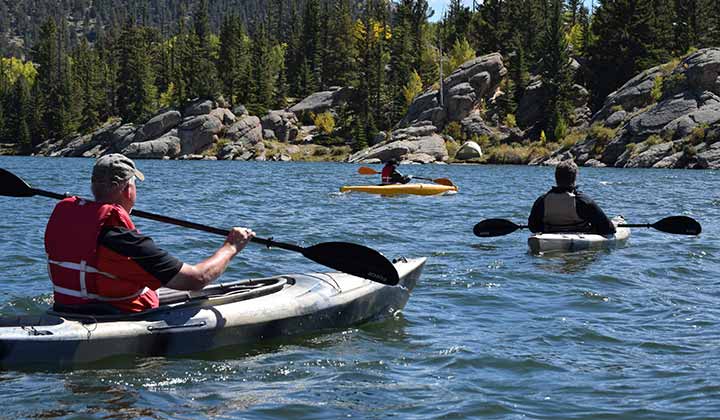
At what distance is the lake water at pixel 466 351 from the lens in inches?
211

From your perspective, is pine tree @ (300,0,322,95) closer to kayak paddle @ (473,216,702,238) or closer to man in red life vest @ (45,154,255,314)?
kayak paddle @ (473,216,702,238)

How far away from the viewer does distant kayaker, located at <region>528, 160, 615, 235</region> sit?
38.1 ft

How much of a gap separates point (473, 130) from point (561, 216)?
51.5m

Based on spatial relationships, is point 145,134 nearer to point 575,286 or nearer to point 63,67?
point 63,67

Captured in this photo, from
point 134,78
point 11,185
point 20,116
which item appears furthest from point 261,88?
point 11,185

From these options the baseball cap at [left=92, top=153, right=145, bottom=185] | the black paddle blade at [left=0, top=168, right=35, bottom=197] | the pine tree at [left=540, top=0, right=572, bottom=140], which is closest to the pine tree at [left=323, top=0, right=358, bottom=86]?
the pine tree at [left=540, top=0, right=572, bottom=140]

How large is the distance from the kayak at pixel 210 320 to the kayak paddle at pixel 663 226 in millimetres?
4176

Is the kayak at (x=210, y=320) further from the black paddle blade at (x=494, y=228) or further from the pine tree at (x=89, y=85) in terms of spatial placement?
the pine tree at (x=89, y=85)

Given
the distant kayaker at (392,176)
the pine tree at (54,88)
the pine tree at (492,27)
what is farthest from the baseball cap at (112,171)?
the pine tree at (54,88)

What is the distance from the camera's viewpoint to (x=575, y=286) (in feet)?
31.0

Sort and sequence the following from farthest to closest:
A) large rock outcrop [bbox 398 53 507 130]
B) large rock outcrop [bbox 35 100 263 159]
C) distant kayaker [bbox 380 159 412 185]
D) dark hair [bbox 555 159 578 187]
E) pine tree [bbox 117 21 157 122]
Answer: pine tree [bbox 117 21 157 122] < large rock outcrop [bbox 35 100 263 159] < large rock outcrop [bbox 398 53 507 130] < distant kayaker [bbox 380 159 412 185] < dark hair [bbox 555 159 578 187]

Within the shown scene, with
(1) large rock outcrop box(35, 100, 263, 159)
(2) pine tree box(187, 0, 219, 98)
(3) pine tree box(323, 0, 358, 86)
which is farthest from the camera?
(3) pine tree box(323, 0, 358, 86)

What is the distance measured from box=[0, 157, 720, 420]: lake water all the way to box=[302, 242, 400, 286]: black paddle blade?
50cm

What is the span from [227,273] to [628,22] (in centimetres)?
5896
